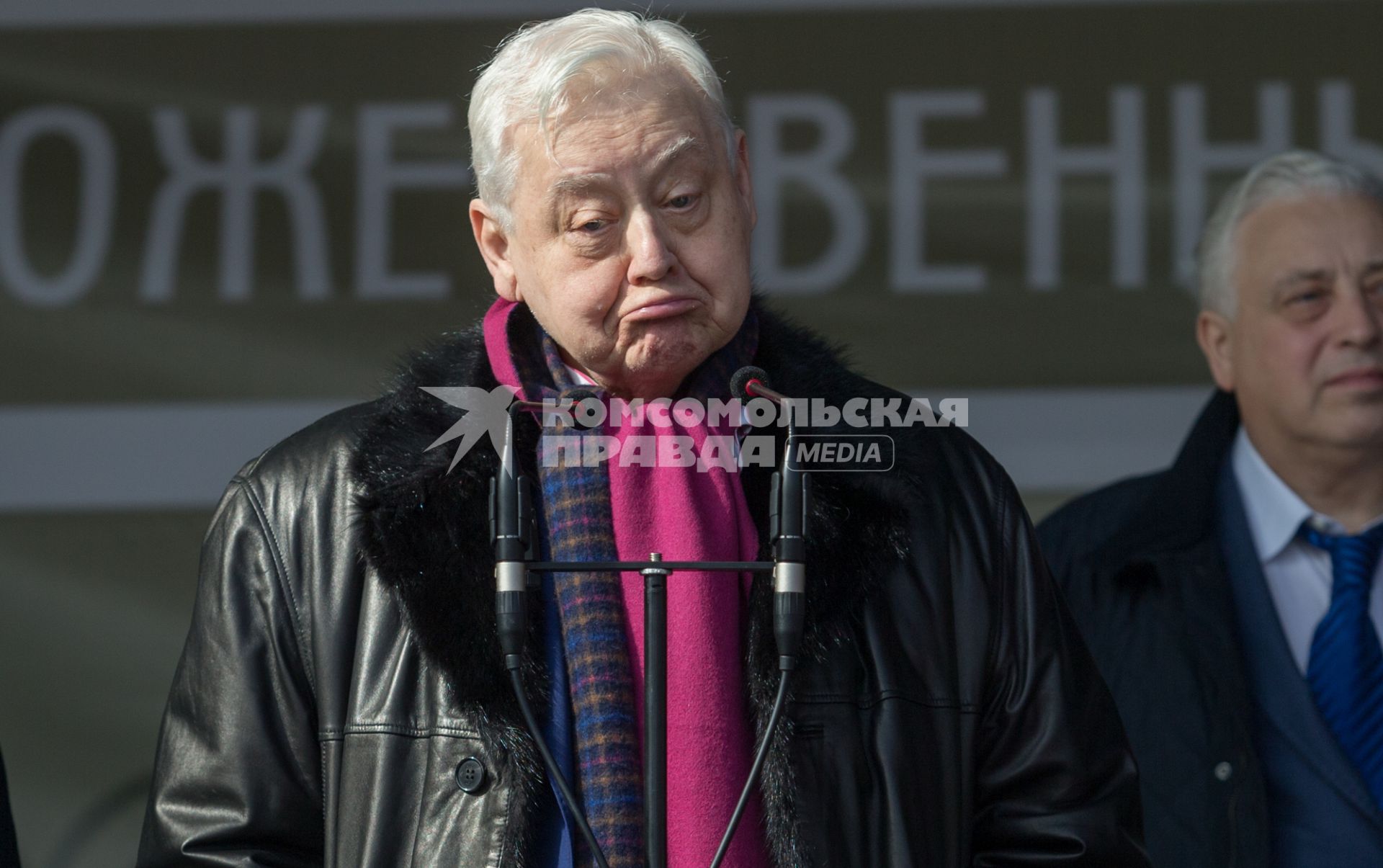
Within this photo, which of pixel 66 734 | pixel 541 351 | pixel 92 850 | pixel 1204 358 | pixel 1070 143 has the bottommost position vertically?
pixel 92 850

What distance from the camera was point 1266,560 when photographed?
305 cm

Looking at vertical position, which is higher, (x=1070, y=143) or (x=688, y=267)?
(x=1070, y=143)

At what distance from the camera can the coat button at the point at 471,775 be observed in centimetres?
187

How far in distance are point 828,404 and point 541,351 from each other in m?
0.34

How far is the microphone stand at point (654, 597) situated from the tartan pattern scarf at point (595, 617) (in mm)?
197

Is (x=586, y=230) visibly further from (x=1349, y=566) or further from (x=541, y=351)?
(x=1349, y=566)

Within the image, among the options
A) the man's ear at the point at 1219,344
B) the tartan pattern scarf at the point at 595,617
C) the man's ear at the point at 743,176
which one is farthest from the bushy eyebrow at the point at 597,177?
the man's ear at the point at 1219,344

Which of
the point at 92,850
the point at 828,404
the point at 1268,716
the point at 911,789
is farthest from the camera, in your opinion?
the point at 92,850

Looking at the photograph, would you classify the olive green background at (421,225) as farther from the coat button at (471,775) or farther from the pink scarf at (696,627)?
the coat button at (471,775)

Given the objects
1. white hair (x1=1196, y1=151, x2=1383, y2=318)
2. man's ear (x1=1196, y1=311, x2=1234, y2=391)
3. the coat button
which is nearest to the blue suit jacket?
man's ear (x1=1196, y1=311, x2=1234, y2=391)

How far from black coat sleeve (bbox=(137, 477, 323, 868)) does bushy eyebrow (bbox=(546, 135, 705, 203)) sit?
1.68 ft

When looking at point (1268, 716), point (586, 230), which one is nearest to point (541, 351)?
point (586, 230)

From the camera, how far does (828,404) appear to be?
2.05 m

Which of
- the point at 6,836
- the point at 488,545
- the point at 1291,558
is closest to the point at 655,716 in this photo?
the point at 488,545
